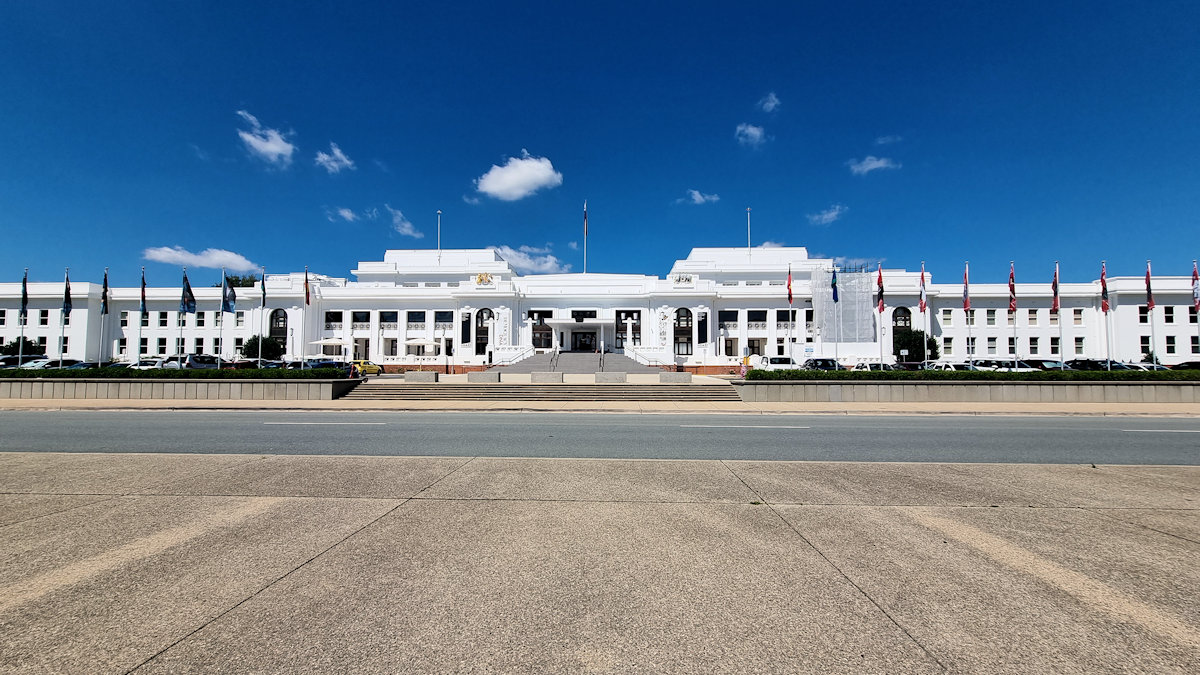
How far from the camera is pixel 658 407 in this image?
20.3m

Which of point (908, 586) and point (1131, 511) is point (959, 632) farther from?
point (1131, 511)

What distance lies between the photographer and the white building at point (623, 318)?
54844 mm

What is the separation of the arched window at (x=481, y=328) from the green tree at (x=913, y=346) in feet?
136

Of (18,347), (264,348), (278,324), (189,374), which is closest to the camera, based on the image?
(189,374)

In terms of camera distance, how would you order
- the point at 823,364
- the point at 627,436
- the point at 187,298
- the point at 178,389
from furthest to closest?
the point at 823,364, the point at 187,298, the point at 178,389, the point at 627,436

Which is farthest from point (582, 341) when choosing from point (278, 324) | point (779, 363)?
point (278, 324)

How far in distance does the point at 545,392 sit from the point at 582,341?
33572mm

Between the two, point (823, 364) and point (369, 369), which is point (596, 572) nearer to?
point (823, 364)

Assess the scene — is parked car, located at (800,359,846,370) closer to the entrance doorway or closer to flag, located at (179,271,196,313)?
the entrance doorway

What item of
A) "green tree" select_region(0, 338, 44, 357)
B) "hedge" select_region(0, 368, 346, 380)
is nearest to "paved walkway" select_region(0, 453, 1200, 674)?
"hedge" select_region(0, 368, 346, 380)

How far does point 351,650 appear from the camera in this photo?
300 centimetres

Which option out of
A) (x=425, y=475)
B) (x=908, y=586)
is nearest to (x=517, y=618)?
(x=908, y=586)

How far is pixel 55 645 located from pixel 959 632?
5.18 metres

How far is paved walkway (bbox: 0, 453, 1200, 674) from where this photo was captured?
298 cm
